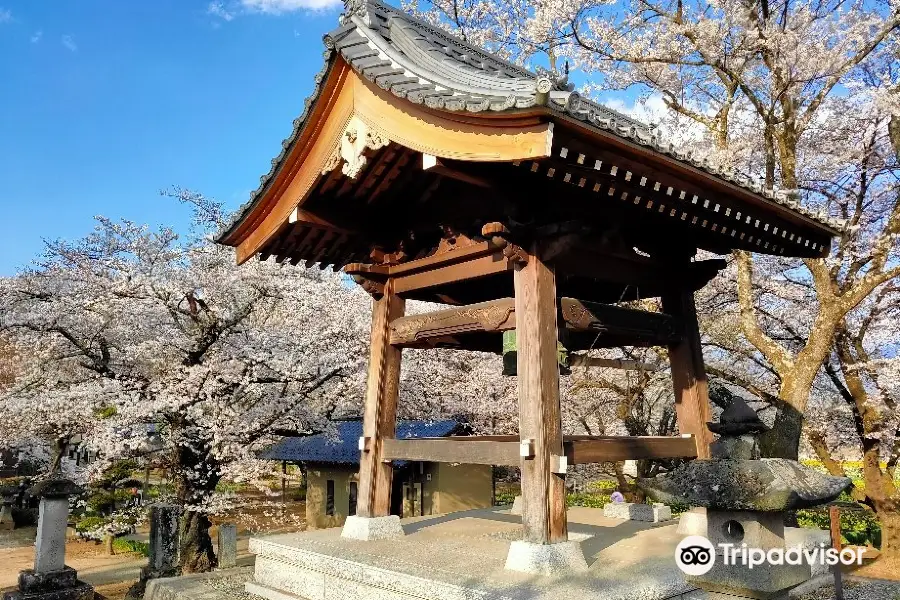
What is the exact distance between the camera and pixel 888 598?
722 centimetres

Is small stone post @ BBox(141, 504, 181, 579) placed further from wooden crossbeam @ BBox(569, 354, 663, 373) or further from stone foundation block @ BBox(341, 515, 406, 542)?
wooden crossbeam @ BBox(569, 354, 663, 373)

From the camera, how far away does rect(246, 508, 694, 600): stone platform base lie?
3984mm

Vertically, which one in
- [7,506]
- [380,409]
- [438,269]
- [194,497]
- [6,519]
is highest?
[438,269]

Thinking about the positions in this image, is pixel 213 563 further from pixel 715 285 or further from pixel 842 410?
pixel 842 410

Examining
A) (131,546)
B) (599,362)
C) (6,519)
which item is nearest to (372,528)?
(599,362)

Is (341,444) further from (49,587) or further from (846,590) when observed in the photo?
(846,590)

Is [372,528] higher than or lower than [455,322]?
lower

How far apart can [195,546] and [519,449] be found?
10.6 metres

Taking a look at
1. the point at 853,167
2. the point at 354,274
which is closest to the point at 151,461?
the point at 354,274

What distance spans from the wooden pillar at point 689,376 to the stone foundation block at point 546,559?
215 cm

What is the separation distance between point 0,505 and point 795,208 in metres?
28.0

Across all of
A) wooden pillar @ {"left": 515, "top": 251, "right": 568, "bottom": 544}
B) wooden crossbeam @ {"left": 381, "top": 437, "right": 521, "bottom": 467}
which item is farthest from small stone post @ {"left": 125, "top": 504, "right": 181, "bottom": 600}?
wooden pillar @ {"left": 515, "top": 251, "right": 568, "bottom": 544}

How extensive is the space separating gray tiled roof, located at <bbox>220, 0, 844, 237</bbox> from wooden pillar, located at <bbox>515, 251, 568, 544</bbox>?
54.3 inches

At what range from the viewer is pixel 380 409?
605 centimetres
